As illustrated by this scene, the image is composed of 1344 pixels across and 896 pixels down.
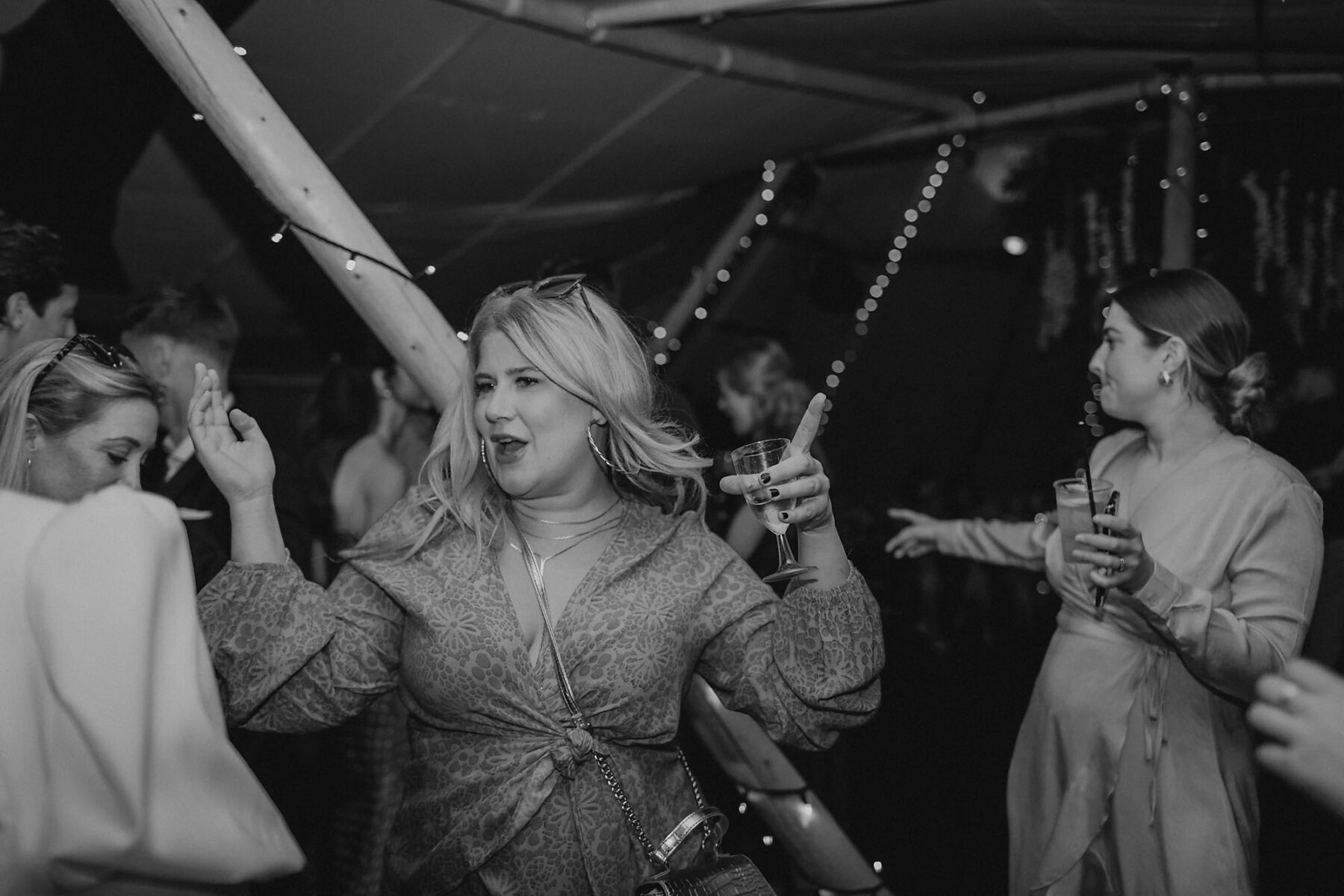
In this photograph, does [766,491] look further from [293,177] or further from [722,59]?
[722,59]

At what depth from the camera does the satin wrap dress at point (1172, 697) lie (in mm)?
2289

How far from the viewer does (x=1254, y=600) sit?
2289 mm

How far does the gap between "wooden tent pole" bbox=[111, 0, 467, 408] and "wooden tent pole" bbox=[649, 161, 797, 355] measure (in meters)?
4.01

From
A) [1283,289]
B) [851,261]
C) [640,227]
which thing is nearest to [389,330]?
[640,227]

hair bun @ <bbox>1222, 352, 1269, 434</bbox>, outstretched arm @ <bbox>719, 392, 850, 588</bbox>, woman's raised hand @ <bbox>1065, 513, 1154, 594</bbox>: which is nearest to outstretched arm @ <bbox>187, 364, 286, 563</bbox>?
outstretched arm @ <bbox>719, 392, 850, 588</bbox>

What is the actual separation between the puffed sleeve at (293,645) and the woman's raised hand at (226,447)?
0.44 ft

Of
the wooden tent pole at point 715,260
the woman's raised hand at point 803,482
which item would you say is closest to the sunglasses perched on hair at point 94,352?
the woman's raised hand at point 803,482

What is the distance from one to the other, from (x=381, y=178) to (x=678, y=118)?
1.37 m

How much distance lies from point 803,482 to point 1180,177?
4096mm

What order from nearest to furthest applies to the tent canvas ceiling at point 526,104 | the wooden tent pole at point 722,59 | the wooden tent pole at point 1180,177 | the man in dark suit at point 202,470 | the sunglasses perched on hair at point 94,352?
1. the sunglasses perched on hair at point 94,352
2. the man in dark suit at point 202,470
3. the tent canvas ceiling at point 526,104
4. the wooden tent pole at point 722,59
5. the wooden tent pole at point 1180,177

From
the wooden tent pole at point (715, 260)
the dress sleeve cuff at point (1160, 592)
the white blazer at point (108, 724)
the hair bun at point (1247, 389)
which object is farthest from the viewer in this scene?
the wooden tent pole at point (715, 260)

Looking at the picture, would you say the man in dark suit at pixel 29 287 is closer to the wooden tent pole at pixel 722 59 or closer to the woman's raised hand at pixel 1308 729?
the wooden tent pole at pixel 722 59

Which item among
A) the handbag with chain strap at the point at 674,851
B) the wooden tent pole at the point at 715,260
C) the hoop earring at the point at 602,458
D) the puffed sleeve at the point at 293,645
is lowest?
the handbag with chain strap at the point at 674,851

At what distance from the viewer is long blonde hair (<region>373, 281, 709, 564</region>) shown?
2021 millimetres
